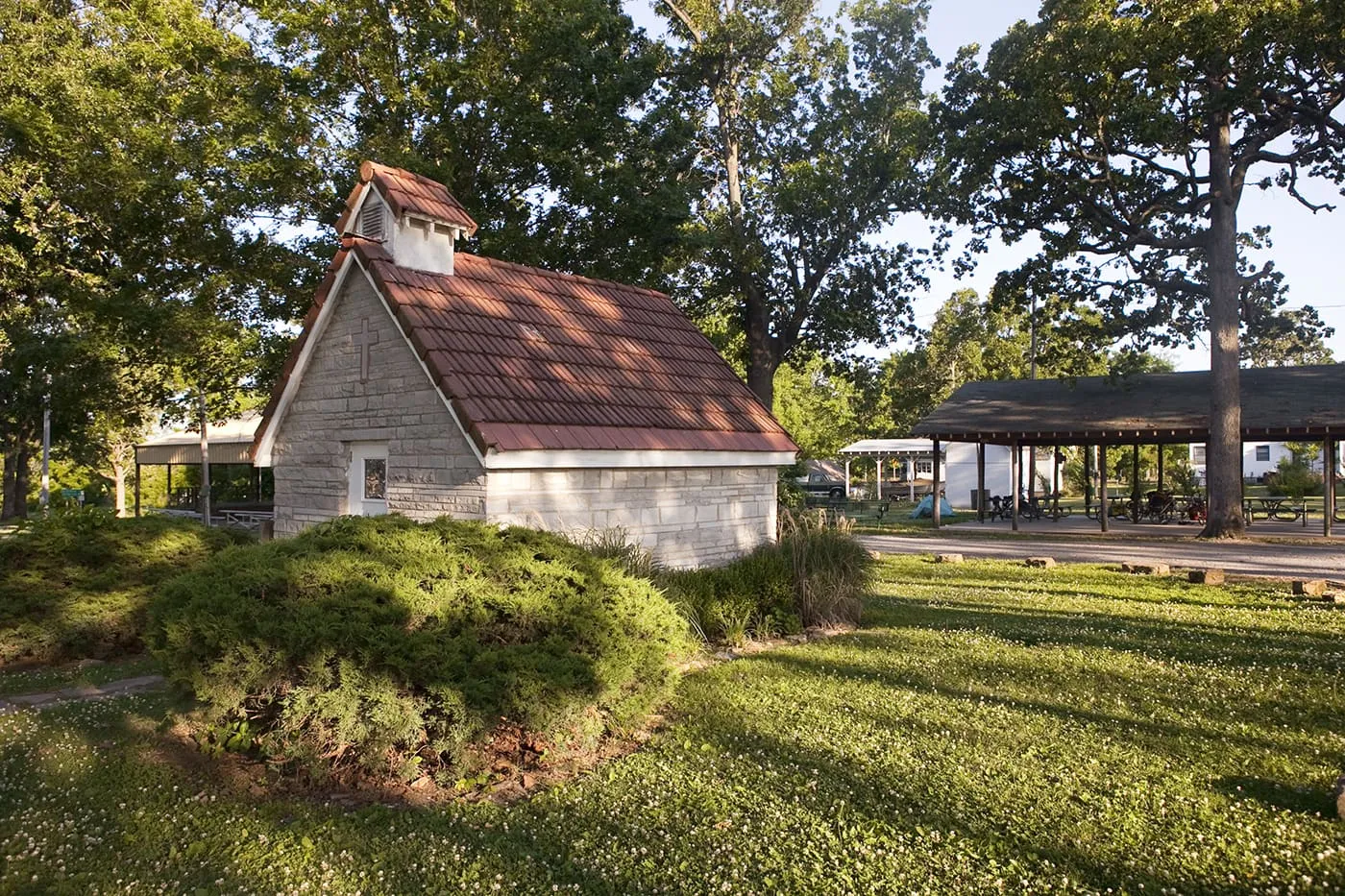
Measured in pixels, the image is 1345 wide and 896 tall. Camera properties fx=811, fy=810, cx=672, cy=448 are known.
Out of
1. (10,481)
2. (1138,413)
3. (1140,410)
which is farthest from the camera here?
(10,481)

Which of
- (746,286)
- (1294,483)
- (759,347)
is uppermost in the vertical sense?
(746,286)

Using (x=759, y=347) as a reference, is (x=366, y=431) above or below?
below

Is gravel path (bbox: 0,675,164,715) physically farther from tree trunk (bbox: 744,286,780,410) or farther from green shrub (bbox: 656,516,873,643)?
tree trunk (bbox: 744,286,780,410)

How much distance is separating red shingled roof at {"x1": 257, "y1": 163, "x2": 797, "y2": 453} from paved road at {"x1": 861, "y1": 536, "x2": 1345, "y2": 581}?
8.98m

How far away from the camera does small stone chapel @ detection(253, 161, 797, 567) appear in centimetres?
890

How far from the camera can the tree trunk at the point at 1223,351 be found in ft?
71.9

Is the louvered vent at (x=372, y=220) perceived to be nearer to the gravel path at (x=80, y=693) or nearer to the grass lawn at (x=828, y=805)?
the gravel path at (x=80, y=693)

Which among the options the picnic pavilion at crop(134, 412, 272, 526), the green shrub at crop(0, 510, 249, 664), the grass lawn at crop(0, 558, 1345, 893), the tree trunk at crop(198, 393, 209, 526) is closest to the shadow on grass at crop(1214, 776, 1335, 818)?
the grass lawn at crop(0, 558, 1345, 893)

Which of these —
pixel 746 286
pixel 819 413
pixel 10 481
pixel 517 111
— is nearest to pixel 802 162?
pixel 746 286

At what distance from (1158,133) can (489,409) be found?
67.5 ft

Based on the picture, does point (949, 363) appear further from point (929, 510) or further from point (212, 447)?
point (212, 447)

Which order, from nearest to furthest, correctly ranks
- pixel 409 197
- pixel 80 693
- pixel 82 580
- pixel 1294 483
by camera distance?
1. pixel 80 693
2. pixel 82 580
3. pixel 409 197
4. pixel 1294 483

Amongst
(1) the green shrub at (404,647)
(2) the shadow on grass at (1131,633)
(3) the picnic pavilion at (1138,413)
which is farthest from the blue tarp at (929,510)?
(1) the green shrub at (404,647)

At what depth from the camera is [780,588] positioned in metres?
10.5
